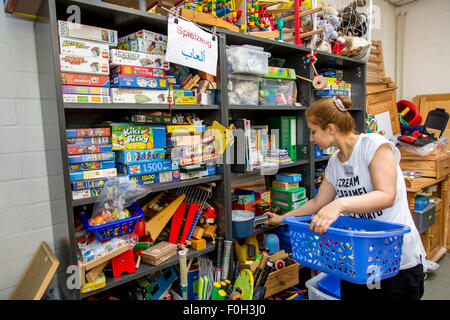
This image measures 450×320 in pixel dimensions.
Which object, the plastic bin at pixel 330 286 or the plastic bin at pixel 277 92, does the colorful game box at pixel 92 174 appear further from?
the plastic bin at pixel 330 286

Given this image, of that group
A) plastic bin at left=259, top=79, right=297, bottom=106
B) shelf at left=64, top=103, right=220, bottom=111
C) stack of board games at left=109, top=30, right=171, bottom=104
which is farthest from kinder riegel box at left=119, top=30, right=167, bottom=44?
plastic bin at left=259, top=79, right=297, bottom=106

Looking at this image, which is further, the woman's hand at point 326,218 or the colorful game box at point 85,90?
the colorful game box at point 85,90

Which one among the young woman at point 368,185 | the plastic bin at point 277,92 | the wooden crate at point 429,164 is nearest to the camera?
the young woman at point 368,185

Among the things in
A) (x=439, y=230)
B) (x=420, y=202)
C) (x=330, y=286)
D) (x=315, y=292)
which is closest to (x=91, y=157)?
(x=315, y=292)

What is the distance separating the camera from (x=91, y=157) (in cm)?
143

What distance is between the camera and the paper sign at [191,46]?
1553 mm

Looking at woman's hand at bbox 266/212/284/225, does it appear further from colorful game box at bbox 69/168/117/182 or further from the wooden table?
the wooden table

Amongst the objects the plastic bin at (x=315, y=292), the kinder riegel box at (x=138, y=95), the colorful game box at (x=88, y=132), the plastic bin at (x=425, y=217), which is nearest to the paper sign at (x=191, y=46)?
the kinder riegel box at (x=138, y=95)

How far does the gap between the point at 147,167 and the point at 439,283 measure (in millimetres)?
2788

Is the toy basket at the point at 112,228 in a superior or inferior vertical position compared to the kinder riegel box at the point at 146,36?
inferior

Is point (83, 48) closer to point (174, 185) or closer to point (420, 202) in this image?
point (174, 185)

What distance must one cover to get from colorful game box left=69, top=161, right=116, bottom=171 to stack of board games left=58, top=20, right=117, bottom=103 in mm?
283

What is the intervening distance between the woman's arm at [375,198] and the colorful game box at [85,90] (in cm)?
108

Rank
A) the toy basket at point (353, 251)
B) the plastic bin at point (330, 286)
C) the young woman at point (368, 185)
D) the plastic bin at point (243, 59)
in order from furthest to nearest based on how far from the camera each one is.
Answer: the plastic bin at point (330, 286) < the plastic bin at point (243, 59) < the young woman at point (368, 185) < the toy basket at point (353, 251)
